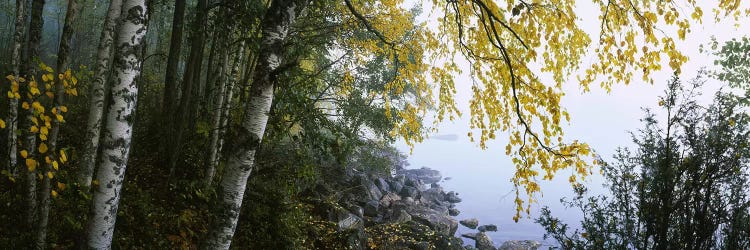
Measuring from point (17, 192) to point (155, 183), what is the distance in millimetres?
1872

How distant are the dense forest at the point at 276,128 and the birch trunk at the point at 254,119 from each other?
1 cm

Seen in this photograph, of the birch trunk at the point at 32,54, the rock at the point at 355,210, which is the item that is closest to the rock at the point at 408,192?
the rock at the point at 355,210

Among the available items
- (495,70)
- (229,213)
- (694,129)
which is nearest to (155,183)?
(229,213)

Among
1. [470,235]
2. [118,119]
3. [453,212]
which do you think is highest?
[118,119]

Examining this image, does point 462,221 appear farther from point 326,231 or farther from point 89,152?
point 89,152

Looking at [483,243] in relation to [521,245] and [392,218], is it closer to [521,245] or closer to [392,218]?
[521,245]

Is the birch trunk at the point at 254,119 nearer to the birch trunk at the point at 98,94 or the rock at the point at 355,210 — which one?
the birch trunk at the point at 98,94

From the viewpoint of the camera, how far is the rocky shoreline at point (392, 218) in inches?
356

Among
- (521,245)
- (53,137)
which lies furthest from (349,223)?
(521,245)

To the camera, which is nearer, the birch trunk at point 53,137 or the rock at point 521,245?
the birch trunk at point 53,137

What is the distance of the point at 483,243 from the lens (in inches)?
688

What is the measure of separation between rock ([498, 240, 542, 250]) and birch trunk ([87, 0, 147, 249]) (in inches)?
628

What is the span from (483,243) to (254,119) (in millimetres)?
16337

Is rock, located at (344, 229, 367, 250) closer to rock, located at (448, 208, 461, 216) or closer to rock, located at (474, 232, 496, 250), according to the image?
rock, located at (474, 232, 496, 250)
